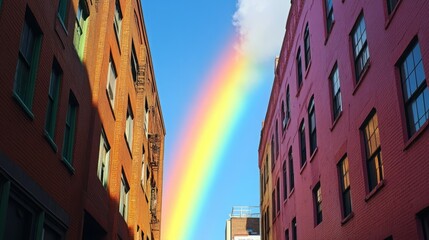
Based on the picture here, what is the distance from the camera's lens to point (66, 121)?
16078mm

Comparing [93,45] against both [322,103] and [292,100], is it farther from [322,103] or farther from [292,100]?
[292,100]

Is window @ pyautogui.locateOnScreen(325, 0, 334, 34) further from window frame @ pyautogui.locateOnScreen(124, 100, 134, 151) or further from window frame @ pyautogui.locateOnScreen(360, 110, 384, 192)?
window frame @ pyautogui.locateOnScreen(124, 100, 134, 151)

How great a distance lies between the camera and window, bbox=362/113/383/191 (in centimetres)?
1535

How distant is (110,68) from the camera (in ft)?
75.0

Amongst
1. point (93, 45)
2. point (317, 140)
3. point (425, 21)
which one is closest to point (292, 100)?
point (317, 140)

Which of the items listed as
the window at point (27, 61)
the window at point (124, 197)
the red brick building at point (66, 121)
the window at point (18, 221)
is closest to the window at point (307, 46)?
the red brick building at point (66, 121)

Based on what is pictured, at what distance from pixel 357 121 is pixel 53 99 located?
368 inches

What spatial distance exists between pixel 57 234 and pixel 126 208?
12.3m

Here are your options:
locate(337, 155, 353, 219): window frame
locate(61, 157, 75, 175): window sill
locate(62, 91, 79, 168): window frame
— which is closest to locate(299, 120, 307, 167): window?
locate(337, 155, 353, 219): window frame

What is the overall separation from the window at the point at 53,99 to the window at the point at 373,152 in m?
9.01

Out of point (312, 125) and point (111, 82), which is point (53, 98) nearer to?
point (111, 82)

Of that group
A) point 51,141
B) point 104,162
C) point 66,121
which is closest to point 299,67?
point 104,162

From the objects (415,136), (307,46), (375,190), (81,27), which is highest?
(307,46)

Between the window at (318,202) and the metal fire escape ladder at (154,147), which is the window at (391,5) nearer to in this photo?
the window at (318,202)
